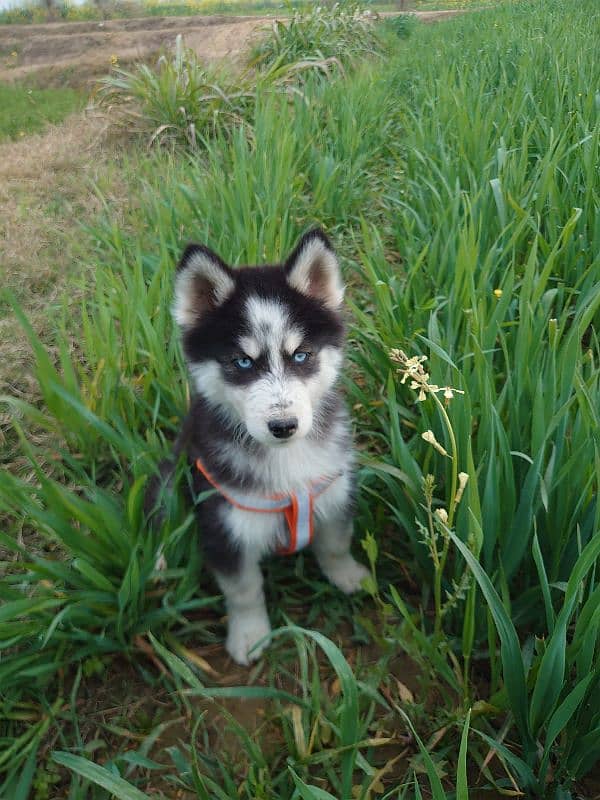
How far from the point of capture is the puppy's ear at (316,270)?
174 centimetres

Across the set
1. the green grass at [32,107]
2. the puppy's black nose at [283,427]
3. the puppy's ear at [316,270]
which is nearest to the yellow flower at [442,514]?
the puppy's black nose at [283,427]

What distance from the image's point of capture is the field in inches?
51.5

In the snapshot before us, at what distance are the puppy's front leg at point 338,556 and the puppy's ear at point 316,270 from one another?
0.73m

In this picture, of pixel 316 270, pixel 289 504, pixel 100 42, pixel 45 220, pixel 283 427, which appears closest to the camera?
pixel 283 427

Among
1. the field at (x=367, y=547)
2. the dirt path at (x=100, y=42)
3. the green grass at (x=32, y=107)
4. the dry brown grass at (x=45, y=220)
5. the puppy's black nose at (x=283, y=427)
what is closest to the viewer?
the field at (x=367, y=547)

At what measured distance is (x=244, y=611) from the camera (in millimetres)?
1792

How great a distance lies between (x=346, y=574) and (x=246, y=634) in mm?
387

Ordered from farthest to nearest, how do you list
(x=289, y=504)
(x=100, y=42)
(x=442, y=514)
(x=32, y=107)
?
(x=100, y=42)
(x=32, y=107)
(x=289, y=504)
(x=442, y=514)

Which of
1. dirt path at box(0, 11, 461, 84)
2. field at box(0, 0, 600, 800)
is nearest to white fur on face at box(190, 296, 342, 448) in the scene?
field at box(0, 0, 600, 800)

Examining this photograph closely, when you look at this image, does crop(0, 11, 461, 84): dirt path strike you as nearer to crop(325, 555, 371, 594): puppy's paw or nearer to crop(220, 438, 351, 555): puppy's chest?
crop(220, 438, 351, 555): puppy's chest

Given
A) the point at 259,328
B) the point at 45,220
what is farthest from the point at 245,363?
the point at 45,220

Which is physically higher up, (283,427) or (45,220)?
(283,427)

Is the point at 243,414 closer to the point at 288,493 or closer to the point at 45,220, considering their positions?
the point at 288,493

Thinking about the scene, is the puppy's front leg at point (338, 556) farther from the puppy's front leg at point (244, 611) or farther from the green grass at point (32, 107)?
the green grass at point (32, 107)
